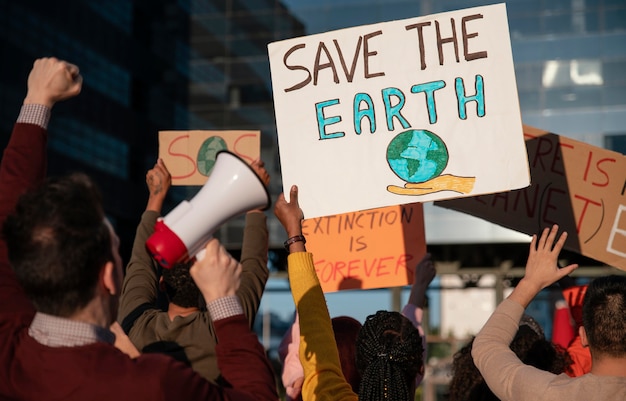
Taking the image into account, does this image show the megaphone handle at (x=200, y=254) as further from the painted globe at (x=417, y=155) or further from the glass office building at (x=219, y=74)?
the glass office building at (x=219, y=74)

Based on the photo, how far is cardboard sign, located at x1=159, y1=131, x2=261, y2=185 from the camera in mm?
5480

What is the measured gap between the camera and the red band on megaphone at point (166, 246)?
227cm

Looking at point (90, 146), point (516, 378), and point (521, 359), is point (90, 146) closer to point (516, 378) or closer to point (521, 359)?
point (521, 359)

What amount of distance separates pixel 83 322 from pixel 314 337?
3.58ft

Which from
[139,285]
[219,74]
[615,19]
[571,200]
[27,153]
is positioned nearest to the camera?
[27,153]

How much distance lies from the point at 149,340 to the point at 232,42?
30597 mm

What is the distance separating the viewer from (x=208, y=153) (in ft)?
18.3

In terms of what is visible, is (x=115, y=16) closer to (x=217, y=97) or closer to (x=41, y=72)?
(x=217, y=97)

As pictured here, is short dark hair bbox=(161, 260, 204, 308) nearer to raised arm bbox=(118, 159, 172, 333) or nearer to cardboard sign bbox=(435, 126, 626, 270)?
raised arm bbox=(118, 159, 172, 333)

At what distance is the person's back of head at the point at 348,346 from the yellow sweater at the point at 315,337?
0.56 meters

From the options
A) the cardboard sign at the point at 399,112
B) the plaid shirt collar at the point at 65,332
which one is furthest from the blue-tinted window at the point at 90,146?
the plaid shirt collar at the point at 65,332

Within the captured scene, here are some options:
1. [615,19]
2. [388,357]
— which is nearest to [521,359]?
[388,357]

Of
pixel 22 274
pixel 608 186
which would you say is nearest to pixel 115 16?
pixel 608 186

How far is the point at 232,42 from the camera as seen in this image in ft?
110
